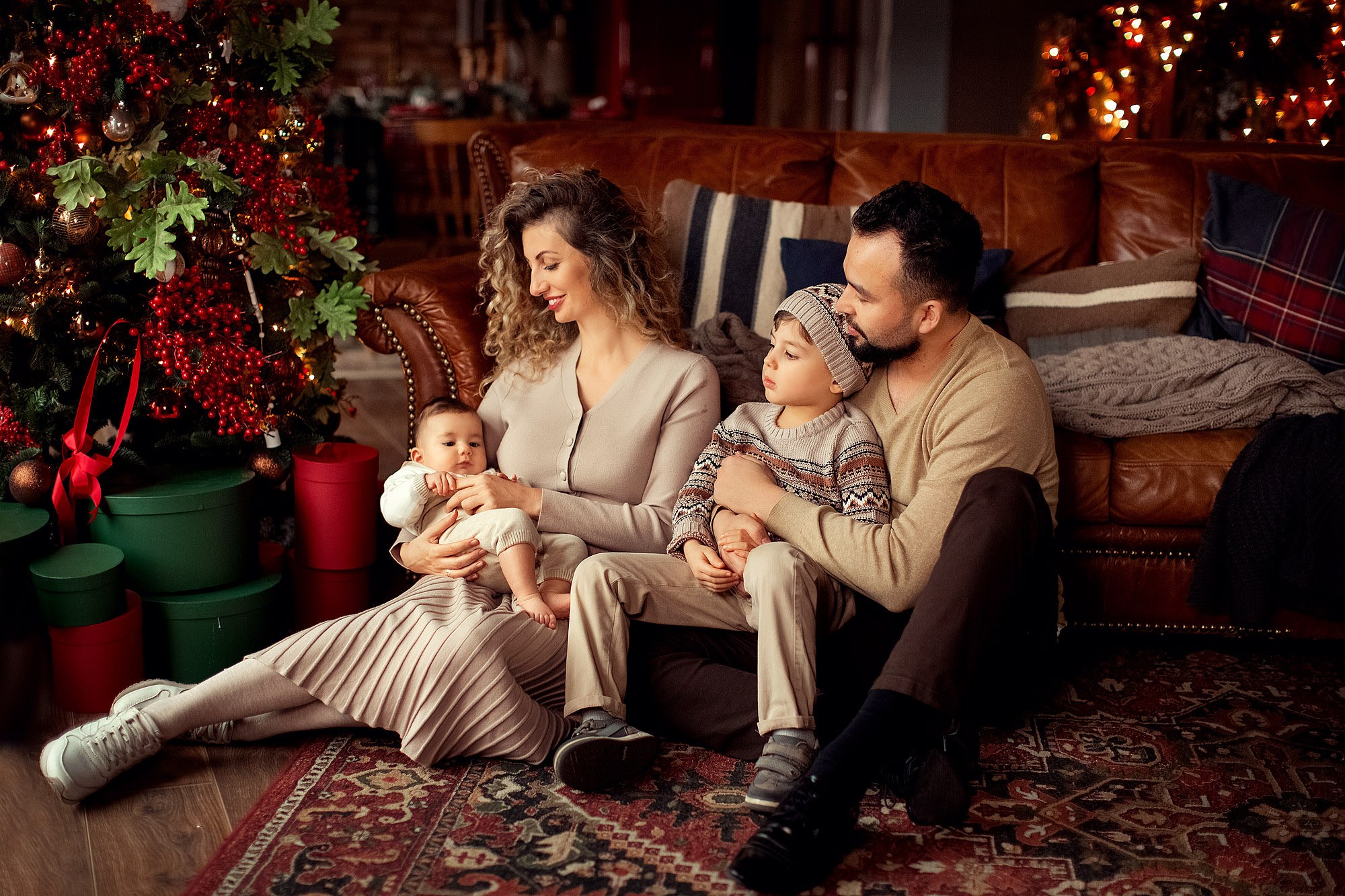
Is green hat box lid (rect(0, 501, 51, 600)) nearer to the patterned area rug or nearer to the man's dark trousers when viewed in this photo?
the patterned area rug

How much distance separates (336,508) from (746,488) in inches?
32.9

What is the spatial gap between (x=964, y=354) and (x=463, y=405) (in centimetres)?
94

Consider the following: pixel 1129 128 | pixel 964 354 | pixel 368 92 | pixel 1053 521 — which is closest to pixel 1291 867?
pixel 1053 521

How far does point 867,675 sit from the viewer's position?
1.94m

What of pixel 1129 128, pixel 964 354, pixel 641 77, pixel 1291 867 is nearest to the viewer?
pixel 1291 867

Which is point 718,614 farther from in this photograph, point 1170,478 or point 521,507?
point 1170,478

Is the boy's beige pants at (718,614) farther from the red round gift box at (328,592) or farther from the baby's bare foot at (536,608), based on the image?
the red round gift box at (328,592)

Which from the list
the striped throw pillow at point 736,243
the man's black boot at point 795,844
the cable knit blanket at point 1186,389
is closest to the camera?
the man's black boot at point 795,844

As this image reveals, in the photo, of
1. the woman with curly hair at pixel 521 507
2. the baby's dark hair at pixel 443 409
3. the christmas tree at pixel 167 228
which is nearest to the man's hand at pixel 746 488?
the woman with curly hair at pixel 521 507

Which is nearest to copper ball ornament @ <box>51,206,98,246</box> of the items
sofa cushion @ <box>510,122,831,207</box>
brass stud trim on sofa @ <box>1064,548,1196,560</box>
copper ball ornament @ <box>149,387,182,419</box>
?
copper ball ornament @ <box>149,387,182,419</box>

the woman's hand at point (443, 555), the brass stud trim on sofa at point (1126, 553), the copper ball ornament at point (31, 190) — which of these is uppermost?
the copper ball ornament at point (31, 190)

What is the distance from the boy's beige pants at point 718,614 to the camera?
1.78 m

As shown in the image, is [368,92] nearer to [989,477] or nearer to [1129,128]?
[1129,128]

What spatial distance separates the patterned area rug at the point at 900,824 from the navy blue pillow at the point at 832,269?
3.18ft
